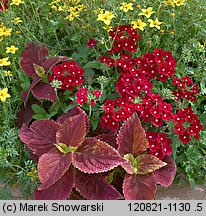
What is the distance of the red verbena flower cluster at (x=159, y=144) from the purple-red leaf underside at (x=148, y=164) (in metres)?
0.05

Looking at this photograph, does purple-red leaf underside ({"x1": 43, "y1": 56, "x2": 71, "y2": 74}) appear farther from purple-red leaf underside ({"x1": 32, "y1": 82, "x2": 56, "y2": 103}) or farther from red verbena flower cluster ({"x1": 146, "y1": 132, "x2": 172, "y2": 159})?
red verbena flower cluster ({"x1": 146, "y1": 132, "x2": 172, "y2": 159})

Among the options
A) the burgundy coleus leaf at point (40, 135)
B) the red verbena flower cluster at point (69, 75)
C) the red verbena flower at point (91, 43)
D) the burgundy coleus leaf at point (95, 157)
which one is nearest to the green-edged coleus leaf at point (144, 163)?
the burgundy coleus leaf at point (95, 157)

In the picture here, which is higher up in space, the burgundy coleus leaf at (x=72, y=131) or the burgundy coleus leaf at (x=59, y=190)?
the burgundy coleus leaf at (x=72, y=131)

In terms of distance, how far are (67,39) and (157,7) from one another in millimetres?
614

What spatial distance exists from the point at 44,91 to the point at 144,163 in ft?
2.29

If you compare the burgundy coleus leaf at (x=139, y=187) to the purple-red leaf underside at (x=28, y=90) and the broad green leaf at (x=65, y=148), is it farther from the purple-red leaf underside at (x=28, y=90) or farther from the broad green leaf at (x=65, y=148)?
the purple-red leaf underside at (x=28, y=90)

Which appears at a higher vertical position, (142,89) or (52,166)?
(142,89)

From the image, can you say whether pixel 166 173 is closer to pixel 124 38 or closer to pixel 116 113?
pixel 116 113

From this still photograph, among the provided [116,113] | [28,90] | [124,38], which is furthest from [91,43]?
[116,113]

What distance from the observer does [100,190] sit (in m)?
2.17

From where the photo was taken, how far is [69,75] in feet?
8.12

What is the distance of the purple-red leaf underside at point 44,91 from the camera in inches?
98.7

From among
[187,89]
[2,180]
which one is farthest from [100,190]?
[187,89]

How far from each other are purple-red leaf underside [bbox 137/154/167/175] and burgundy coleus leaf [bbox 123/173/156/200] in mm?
34
